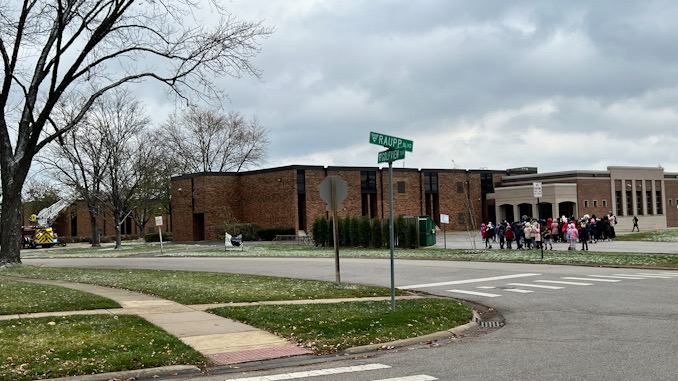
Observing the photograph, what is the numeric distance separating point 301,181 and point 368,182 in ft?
24.7

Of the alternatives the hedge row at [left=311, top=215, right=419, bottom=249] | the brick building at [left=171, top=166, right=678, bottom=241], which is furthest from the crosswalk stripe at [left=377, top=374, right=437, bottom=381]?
the brick building at [left=171, top=166, right=678, bottom=241]

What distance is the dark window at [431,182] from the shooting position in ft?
214

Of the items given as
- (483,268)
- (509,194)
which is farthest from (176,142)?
(483,268)

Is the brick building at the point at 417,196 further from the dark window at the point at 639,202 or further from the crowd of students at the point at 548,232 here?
the crowd of students at the point at 548,232

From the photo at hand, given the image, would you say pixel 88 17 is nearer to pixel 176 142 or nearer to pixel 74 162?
pixel 74 162

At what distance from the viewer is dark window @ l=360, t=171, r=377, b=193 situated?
6100cm

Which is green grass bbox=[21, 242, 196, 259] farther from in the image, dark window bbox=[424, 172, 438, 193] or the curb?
the curb

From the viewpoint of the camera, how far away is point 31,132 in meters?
24.9

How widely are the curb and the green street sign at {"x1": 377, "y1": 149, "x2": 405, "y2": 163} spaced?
503 cm

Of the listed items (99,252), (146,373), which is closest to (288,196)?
(99,252)

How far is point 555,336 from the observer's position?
9016mm

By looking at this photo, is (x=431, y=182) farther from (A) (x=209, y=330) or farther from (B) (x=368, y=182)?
(A) (x=209, y=330)

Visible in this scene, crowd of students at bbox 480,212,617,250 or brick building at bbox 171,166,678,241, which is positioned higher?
brick building at bbox 171,166,678,241

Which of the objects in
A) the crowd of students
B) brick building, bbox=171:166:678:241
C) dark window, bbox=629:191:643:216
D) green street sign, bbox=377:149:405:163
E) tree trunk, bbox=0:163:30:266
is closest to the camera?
green street sign, bbox=377:149:405:163
